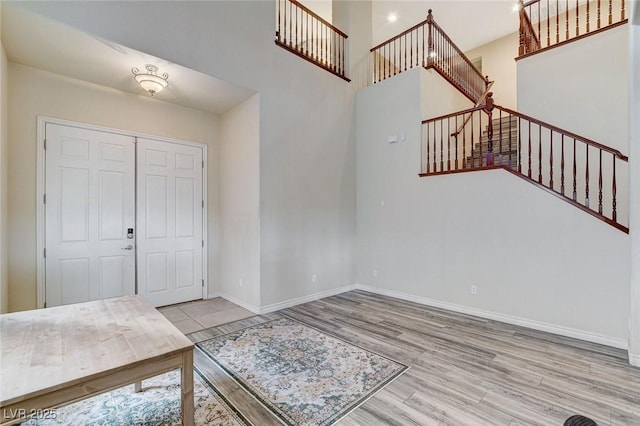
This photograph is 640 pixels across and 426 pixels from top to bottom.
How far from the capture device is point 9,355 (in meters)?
1.50

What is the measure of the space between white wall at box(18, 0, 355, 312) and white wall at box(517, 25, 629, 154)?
293 centimetres

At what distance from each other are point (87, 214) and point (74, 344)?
8.76 ft

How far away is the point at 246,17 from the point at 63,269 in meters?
4.04

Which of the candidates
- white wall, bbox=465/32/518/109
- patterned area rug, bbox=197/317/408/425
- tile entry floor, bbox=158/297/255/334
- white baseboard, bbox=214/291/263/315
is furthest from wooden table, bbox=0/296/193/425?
white wall, bbox=465/32/518/109

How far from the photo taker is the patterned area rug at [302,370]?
206 centimetres

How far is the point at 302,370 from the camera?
253 centimetres

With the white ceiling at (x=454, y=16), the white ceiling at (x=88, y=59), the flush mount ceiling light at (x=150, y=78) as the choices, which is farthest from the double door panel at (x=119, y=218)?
the white ceiling at (x=454, y=16)

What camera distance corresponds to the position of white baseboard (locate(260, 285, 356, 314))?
4136 millimetres

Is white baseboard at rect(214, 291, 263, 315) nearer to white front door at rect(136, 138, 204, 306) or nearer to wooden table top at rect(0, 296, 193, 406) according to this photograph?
white front door at rect(136, 138, 204, 306)

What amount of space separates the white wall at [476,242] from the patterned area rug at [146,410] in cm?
342

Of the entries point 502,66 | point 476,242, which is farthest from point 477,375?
point 502,66

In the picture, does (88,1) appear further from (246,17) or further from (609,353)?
(609,353)

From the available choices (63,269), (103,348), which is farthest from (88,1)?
(103,348)

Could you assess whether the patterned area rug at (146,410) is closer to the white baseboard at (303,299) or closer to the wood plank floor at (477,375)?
the wood plank floor at (477,375)
